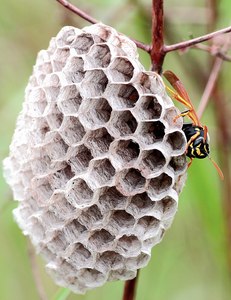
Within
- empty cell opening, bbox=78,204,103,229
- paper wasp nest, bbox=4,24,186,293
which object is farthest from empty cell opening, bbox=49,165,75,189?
empty cell opening, bbox=78,204,103,229

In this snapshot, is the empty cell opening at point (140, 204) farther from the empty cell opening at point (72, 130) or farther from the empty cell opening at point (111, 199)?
the empty cell opening at point (72, 130)

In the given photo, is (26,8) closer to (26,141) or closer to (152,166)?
(26,141)

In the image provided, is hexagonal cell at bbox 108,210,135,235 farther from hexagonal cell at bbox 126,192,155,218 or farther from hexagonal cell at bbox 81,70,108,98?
hexagonal cell at bbox 81,70,108,98

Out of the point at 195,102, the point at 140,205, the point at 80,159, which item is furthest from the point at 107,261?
the point at 195,102

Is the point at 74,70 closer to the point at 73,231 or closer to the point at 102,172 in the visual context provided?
the point at 102,172

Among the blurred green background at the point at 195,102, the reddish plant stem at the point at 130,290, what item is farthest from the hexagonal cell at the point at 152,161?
the blurred green background at the point at 195,102
